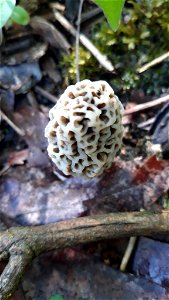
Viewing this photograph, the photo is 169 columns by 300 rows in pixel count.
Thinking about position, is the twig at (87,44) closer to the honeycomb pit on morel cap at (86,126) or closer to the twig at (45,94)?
the twig at (45,94)

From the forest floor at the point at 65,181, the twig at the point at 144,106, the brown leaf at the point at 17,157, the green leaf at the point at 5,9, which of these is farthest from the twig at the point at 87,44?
the green leaf at the point at 5,9

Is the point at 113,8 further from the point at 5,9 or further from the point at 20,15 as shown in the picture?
the point at 20,15

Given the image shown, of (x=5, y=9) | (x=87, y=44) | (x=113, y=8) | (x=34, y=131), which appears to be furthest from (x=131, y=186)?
(x=5, y=9)

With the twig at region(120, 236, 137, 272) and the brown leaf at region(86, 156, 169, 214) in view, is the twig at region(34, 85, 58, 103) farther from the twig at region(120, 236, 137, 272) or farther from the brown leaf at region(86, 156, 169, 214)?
the twig at region(120, 236, 137, 272)

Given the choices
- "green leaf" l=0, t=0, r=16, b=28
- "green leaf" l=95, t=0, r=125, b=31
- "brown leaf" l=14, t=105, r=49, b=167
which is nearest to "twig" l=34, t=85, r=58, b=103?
"brown leaf" l=14, t=105, r=49, b=167

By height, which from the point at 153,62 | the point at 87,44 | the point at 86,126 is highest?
the point at 86,126

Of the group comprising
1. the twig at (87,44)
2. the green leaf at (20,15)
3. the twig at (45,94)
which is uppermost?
the green leaf at (20,15)

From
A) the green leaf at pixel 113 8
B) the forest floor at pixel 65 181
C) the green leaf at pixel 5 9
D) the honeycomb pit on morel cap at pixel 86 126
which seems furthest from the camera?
the forest floor at pixel 65 181
